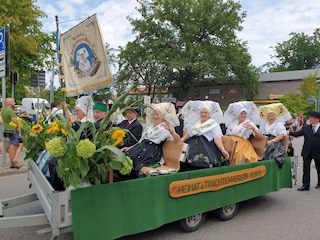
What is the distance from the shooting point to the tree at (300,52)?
63.7 m

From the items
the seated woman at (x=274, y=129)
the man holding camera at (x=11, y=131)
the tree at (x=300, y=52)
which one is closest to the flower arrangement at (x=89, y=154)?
the seated woman at (x=274, y=129)

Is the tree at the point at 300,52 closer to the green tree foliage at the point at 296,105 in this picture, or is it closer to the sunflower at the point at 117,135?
the green tree foliage at the point at 296,105

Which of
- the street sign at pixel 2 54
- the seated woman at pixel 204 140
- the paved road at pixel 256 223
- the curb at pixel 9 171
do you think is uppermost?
the street sign at pixel 2 54

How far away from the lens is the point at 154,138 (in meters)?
4.52

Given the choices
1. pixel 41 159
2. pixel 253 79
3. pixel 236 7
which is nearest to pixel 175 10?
pixel 236 7

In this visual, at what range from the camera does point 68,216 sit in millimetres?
2969

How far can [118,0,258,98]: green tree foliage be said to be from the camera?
38125mm

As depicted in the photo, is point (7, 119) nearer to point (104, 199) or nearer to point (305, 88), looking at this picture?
point (104, 199)

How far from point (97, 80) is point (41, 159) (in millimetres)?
1390

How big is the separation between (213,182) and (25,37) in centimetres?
1367

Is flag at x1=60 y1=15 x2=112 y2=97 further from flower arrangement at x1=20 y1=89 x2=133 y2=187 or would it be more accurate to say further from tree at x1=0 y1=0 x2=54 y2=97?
tree at x1=0 y1=0 x2=54 y2=97

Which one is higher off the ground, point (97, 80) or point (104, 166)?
point (97, 80)

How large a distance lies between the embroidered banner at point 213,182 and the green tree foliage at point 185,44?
33.3 metres

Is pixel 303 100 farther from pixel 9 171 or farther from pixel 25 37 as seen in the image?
pixel 9 171
